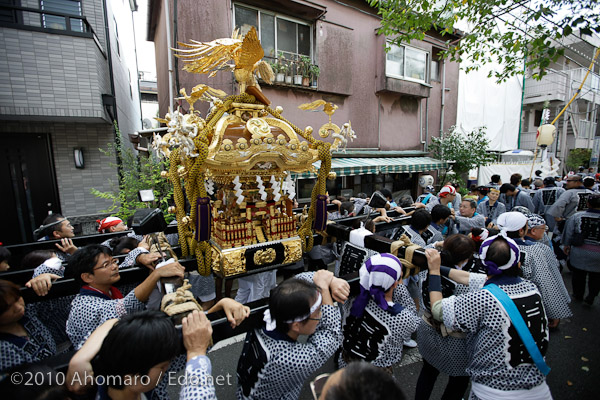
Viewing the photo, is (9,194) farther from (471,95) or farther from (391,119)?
(471,95)

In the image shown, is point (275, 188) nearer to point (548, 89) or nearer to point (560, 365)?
point (560, 365)

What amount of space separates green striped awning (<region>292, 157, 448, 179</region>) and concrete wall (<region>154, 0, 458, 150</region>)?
0.68 m

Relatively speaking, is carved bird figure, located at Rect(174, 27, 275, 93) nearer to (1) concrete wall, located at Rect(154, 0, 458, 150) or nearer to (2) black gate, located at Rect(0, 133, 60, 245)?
(1) concrete wall, located at Rect(154, 0, 458, 150)

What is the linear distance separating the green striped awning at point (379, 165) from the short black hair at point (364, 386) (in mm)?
6160

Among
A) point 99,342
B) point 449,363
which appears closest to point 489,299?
point 449,363

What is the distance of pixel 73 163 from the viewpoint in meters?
6.59

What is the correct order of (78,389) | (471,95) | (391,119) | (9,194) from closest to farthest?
1. (78,389)
2. (9,194)
3. (391,119)
4. (471,95)

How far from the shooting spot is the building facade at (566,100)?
16484mm

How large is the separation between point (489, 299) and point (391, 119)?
9.58 m

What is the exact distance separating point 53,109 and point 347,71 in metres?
7.76

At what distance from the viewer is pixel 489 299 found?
5.85 ft

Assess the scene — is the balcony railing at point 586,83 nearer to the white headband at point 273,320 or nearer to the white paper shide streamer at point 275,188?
the white paper shide streamer at point 275,188

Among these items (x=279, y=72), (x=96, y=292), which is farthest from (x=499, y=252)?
(x=279, y=72)

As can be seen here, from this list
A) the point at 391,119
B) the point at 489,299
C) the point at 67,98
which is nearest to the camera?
the point at 489,299
